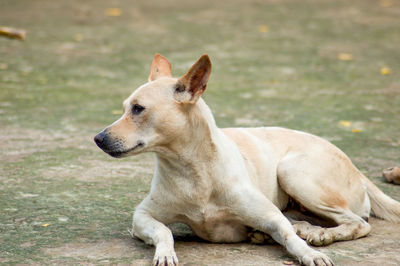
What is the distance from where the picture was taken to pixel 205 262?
13.1 feet

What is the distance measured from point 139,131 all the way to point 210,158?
52 cm

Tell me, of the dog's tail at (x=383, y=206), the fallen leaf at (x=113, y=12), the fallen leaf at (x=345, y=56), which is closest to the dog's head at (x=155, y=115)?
the dog's tail at (x=383, y=206)

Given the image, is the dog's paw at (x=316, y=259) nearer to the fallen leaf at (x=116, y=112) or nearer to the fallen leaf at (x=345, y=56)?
the fallen leaf at (x=116, y=112)

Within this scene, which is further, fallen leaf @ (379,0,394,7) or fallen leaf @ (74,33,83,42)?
fallen leaf @ (379,0,394,7)

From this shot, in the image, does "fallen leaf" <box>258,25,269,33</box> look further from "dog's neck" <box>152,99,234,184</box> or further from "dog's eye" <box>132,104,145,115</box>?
"dog's eye" <box>132,104,145,115</box>

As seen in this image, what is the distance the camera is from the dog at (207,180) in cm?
405

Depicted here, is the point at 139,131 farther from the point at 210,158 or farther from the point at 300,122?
the point at 300,122

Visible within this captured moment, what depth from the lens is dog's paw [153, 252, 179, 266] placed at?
384 centimetres

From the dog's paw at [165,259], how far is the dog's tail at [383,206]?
183 centimetres

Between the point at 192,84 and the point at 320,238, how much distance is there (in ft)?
4.34

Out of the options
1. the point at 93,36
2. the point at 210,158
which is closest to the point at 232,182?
the point at 210,158

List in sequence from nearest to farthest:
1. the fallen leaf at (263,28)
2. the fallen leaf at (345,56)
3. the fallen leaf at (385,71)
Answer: the fallen leaf at (385,71), the fallen leaf at (345,56), the fallen leaf at (263,28)

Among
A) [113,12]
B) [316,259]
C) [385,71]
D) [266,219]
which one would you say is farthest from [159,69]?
[113,12]

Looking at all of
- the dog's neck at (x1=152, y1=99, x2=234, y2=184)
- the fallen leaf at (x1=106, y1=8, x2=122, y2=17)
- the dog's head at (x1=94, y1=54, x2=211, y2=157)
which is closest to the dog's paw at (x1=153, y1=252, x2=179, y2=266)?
the dog's neck at (x1=152, y1=99, x2=234, y2=184)
